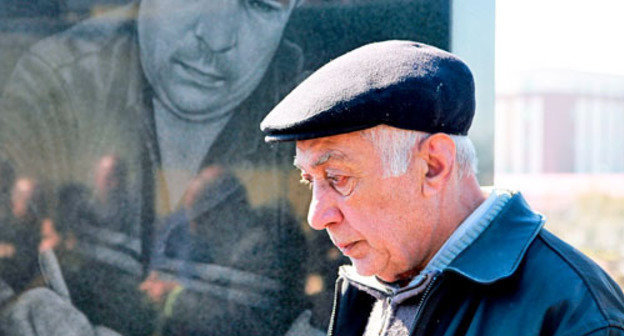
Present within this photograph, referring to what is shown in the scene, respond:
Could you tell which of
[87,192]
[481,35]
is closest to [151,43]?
[87,192]

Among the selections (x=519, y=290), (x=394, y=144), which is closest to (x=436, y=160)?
(x=394, y=144)

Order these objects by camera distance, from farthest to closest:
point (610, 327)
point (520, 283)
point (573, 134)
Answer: point (573, 134), point (520, 283), point (610, 327)

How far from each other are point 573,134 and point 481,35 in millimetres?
32888

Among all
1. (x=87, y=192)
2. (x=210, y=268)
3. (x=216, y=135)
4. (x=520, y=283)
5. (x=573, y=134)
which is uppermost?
(x=520, y=283)

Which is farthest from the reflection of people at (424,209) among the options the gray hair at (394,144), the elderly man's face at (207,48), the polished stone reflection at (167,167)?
the elderly man's face at (207,48)

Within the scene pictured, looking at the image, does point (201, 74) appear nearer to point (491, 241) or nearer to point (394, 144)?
point (394, 144)

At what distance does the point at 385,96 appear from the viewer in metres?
1.42

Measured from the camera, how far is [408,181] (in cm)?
151

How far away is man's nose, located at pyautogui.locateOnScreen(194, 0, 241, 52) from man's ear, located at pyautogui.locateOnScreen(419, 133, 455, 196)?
2.09 meters

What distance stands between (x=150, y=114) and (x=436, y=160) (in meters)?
2.29

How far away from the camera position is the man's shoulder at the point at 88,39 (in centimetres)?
353

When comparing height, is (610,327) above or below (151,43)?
below

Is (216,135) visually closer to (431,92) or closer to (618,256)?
(431,92)

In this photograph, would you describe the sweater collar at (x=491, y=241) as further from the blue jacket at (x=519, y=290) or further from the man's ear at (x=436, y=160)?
the man's ear at (x=436, y=160)
